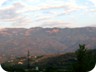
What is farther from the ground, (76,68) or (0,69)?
(0,69)

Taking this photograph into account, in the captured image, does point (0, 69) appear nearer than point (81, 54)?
Yes

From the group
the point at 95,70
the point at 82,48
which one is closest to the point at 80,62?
the point at 82,48

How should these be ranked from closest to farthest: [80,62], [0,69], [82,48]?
[0,69] < [80,62] < [82,48]

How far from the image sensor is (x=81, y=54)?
24.2m

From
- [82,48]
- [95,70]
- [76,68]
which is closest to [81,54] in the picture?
[76,68]

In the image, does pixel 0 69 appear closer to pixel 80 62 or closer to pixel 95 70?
pixel 95 70

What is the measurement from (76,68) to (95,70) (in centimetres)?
1440

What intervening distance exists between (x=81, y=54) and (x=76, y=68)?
115 centimetres

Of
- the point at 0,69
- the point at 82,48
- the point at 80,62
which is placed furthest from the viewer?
the point at 82,48

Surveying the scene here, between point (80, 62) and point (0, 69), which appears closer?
point (0, 69)

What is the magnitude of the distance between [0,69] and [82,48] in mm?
18514

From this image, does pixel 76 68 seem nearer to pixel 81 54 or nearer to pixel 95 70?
pixel 81 54

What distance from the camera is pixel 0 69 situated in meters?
9.53

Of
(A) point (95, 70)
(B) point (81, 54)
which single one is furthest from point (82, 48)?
(A) point (95, 70)
